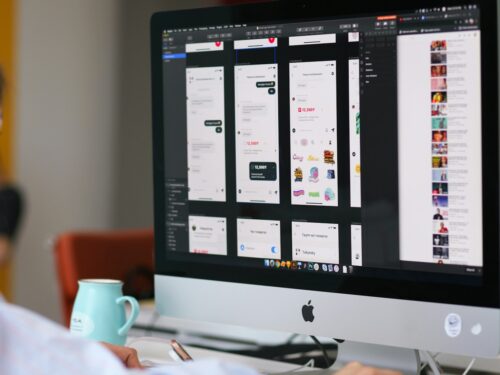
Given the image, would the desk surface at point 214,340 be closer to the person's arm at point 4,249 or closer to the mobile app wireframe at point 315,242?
the mobile app wireframe at point 315,242

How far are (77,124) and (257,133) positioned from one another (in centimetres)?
340

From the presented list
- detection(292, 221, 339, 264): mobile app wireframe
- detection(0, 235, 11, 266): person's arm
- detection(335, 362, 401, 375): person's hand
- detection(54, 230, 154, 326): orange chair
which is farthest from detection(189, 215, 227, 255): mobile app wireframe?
detection(0, 235, 11, 266): person's arm

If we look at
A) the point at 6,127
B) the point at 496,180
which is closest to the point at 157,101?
the point at 496,180

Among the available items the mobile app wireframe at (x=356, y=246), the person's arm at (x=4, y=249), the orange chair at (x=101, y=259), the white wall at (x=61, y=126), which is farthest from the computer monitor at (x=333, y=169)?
the white wall at (x=61, y=126)

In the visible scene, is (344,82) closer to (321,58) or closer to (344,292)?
(321,58)

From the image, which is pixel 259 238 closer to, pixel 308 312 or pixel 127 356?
pixel 308 312

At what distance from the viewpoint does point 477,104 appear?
3.42 feet

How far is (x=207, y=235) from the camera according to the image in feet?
4.22

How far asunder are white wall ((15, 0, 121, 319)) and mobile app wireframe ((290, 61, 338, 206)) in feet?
10.7

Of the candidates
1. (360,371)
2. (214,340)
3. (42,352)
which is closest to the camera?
(42,352)

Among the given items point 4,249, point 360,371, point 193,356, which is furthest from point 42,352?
point 4,249

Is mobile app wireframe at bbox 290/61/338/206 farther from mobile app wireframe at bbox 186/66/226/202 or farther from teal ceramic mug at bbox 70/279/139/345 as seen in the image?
teal ceramic mug at bbox 70/279/139/345

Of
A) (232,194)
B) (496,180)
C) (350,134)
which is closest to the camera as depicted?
(496,180)

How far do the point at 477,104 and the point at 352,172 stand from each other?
207 millimetres
